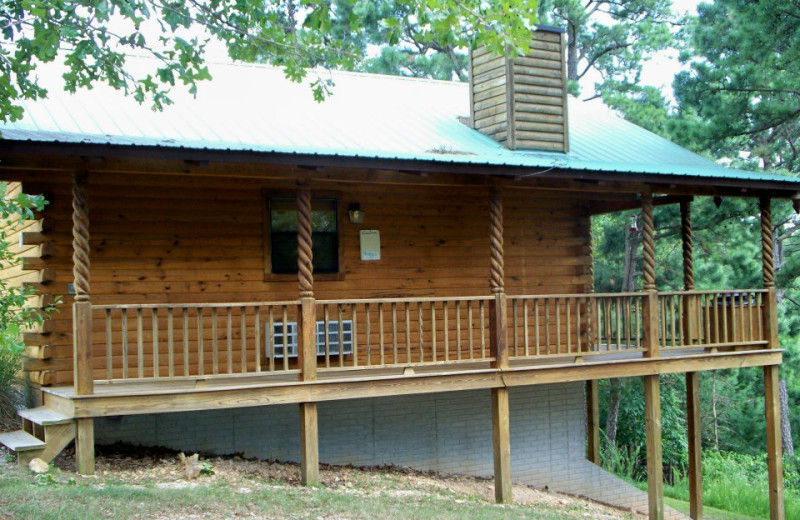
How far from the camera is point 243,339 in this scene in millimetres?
10633

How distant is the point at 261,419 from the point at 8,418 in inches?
131

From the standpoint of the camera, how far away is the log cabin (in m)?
10.7

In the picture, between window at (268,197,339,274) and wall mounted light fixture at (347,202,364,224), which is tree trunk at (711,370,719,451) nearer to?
wall mounted light fixture at (347,202,364,224)

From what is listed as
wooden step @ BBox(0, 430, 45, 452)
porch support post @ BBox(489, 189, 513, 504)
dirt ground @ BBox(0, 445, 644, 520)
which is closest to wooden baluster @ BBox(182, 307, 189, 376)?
dirt ground @ BBox(0, 445, 644, 520)

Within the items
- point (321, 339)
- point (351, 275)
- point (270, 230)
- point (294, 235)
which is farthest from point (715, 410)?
point (270, 230)

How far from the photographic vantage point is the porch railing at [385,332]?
11.6m

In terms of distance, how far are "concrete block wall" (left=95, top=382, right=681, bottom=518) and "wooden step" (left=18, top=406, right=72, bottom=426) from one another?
1.17m

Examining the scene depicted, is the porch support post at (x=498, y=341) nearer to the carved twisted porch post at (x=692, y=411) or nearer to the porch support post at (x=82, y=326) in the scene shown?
the carved twisted porch post at (x=692, y=411)

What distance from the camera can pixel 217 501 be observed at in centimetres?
919

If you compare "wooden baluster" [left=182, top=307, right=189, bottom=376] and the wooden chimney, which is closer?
"wooden baluster" [left=182, top=307, right=189, bottom=376]

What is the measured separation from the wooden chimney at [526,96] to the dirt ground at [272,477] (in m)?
5.46

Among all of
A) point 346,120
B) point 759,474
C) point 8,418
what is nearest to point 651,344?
point 346,120

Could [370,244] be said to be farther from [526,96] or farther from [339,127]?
[526,96]

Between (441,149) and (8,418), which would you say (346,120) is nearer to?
(441,149)
